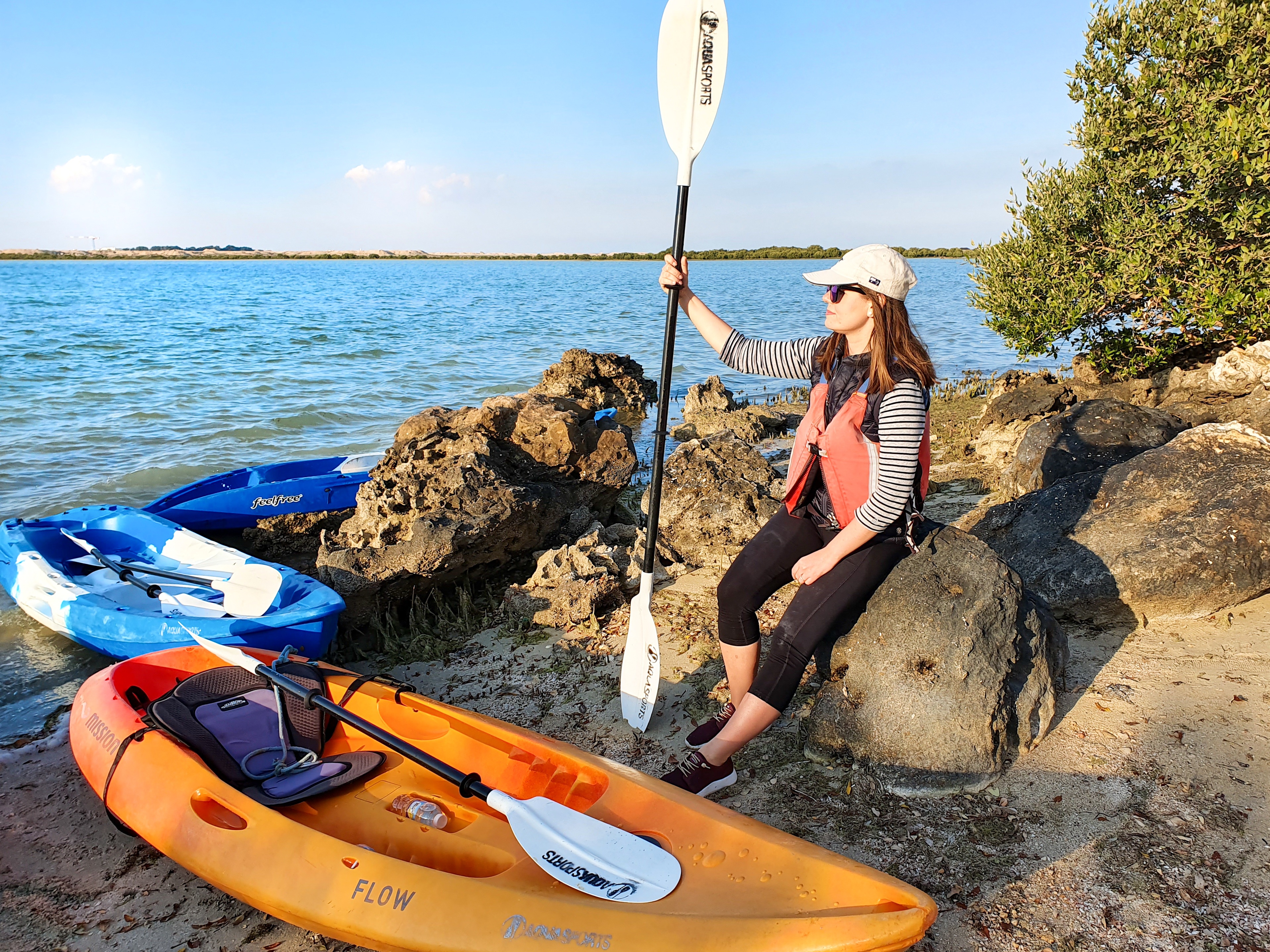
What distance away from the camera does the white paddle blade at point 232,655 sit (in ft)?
11.9

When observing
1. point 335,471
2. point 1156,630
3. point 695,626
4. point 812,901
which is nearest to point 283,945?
point 812,901

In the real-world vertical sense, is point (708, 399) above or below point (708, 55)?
below

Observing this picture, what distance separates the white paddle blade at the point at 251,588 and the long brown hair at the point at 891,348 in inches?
162

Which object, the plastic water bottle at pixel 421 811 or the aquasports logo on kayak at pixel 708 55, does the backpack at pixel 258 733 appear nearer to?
the plastic water bottle at pixel 421 811

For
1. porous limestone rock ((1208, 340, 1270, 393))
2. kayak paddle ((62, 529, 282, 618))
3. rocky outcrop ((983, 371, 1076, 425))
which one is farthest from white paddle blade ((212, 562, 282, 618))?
porous limestone rock ((1208, 340, 1270, 393))

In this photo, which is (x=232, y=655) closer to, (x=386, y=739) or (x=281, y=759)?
(x=281, y=759)

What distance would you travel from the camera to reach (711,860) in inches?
99.8

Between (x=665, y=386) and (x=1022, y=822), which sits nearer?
(x=1022, y=822)

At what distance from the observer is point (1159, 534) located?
4.18 m

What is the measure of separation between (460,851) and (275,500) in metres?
5.29

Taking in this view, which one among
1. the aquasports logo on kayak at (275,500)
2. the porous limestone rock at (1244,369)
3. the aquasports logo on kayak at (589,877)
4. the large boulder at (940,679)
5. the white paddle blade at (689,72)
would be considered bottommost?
the aquasports logo on kayak at (275,500)

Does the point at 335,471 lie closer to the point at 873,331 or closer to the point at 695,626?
the point at 695,626

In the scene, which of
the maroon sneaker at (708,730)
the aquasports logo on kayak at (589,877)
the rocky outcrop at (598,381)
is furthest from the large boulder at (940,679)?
the rocky outcrop at (598,381)

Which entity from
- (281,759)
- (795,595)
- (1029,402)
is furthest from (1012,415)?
(281,759)
